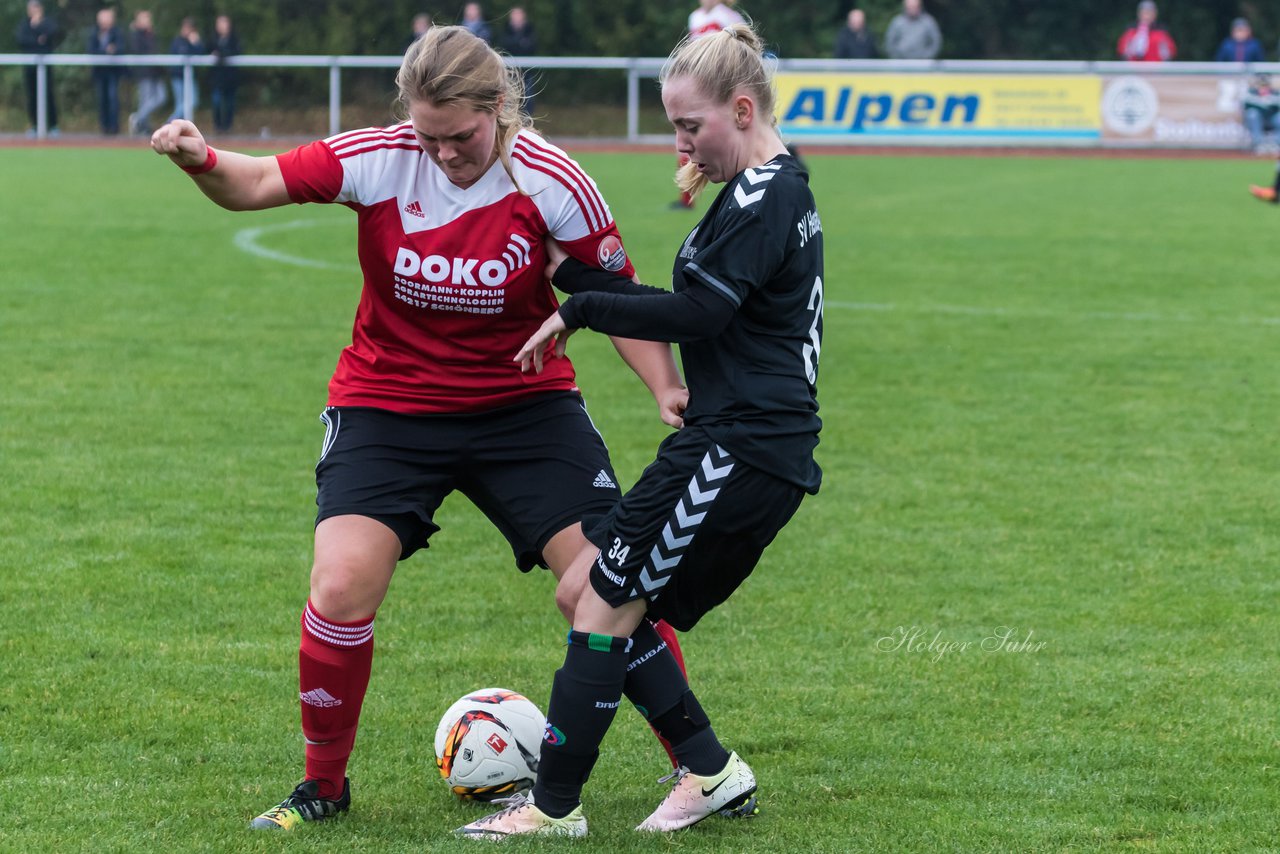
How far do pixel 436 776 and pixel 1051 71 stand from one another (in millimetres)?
23765

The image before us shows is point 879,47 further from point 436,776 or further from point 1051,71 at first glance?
point 436,776

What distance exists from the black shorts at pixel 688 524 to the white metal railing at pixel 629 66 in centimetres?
2252

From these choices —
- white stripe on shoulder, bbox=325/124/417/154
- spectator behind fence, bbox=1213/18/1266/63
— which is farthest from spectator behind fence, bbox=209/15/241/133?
white stripe on shoulder, bbox=325/124/417/154

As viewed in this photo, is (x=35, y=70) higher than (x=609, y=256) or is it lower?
lower

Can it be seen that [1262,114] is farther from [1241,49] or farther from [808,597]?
[808,597]

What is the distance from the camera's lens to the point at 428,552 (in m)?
5.95

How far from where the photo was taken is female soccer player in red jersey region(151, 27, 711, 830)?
365 cm

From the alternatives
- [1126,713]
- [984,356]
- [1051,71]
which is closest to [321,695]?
[1126,713]

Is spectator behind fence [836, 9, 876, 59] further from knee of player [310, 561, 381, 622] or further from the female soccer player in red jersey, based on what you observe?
knee of player [310, 561, 381, 622]

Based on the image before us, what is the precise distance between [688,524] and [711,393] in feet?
0.90

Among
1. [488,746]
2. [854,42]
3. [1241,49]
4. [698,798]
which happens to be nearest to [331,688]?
[488,746]

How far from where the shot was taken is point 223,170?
3.63m

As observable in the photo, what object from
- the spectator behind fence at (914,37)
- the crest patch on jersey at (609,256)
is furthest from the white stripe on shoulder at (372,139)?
the spectator behind fence at (914,37)

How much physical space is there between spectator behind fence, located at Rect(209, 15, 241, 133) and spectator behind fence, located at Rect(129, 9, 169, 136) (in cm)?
88
